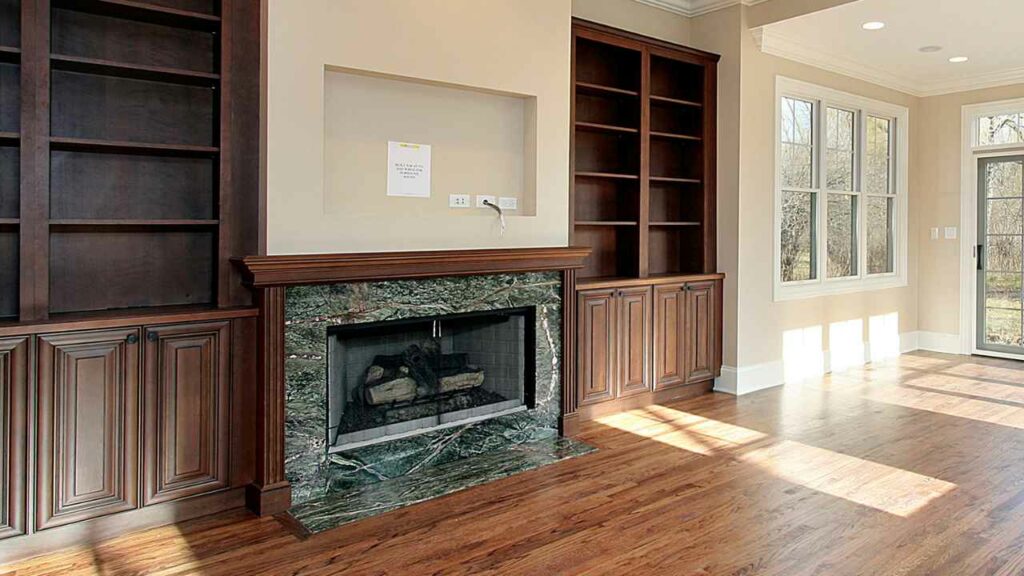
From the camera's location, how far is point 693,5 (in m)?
5.53

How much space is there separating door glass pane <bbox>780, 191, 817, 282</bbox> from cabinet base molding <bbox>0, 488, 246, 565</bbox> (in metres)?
4.57

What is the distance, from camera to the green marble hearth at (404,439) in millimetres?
3232

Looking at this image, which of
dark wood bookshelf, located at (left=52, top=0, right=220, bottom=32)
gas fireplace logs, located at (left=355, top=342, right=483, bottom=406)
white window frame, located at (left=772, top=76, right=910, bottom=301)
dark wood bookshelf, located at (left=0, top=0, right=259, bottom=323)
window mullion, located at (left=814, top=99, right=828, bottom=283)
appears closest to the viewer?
dark wood bookshelf, located at (left=0, top=0, right=259, bottom=323)

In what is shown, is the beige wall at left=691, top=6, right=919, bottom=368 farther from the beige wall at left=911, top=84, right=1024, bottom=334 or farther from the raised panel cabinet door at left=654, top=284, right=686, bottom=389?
the beige wall at left=911, top=84, right=1024, bottom=334

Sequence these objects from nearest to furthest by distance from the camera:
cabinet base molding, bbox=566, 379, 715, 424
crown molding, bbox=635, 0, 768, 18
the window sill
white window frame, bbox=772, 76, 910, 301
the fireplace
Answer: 1. the fireplace
2. cabinet base molding, bbox=566, 379, 715, 424
3. crown molding, bbox=635, 0, 768, 18
4. white window frame, bbox=772, 76, 910, 301
5. the window sill

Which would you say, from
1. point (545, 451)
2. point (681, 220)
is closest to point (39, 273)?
point (545, 451)

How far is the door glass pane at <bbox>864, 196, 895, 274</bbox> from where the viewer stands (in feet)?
22.7

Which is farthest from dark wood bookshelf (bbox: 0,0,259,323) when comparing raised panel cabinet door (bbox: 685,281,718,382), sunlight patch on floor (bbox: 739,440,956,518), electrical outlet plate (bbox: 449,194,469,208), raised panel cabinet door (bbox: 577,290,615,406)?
raised panel cabinet door (bbox: 685,281,718,382)

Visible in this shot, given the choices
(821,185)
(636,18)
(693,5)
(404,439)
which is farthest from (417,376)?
(821,185)

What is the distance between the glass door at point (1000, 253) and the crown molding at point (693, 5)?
3570 mm

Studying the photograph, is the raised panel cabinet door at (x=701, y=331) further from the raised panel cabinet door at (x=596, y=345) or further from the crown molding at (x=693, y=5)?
the crown molding at (x=693, y=5)

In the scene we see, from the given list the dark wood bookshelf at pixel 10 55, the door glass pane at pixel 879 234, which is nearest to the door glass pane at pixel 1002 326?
the door glass pane at pixel 879 234

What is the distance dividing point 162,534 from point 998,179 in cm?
771

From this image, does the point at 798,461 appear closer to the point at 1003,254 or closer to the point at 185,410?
the point at 185,410
